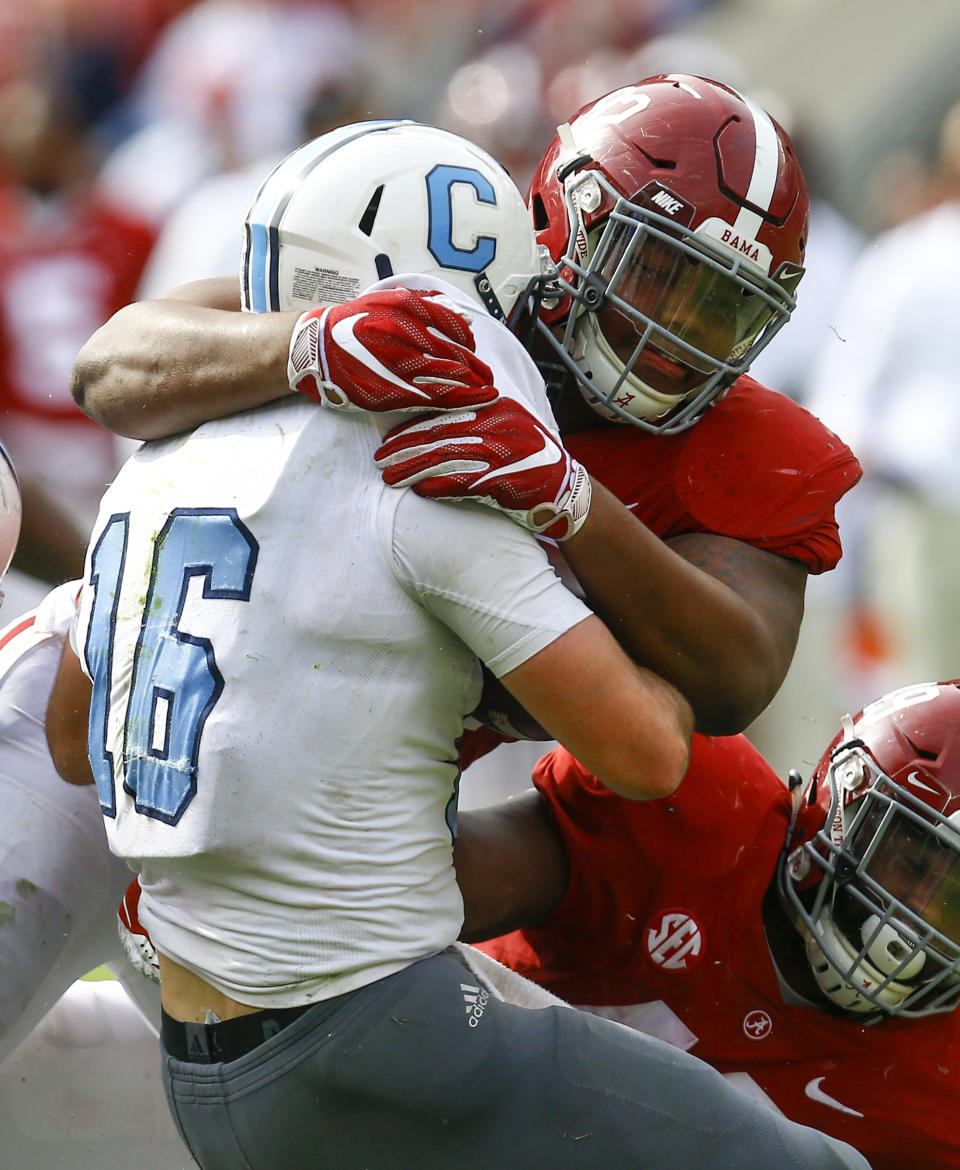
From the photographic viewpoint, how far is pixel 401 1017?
1.70 metres

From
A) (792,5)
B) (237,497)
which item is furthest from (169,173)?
(237,497)

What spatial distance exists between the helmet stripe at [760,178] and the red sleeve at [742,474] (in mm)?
322

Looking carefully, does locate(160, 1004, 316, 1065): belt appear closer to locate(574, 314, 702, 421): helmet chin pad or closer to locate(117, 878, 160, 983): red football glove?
locate(117, 878, 160, 983): red football glove

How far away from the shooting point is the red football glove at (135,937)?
253cm

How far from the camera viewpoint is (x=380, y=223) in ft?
6.04

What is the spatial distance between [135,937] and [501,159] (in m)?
3.55

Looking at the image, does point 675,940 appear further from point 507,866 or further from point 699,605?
point 699,605

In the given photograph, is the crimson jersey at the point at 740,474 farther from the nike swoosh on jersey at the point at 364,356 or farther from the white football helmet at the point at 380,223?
the nike swoosh on jersey at the point at 364,356

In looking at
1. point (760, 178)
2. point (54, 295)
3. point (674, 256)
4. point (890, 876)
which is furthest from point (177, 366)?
point (54, 295)

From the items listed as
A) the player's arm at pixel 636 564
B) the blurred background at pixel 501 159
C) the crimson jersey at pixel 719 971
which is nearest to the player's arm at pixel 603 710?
the player's arm at pixel 636 564

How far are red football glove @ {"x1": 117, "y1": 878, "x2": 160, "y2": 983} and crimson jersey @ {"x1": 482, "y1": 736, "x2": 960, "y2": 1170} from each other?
80 centimetres

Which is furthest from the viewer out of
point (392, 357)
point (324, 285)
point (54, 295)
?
point (54, 295)

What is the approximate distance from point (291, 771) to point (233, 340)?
57cm

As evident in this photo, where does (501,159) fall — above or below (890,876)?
above
